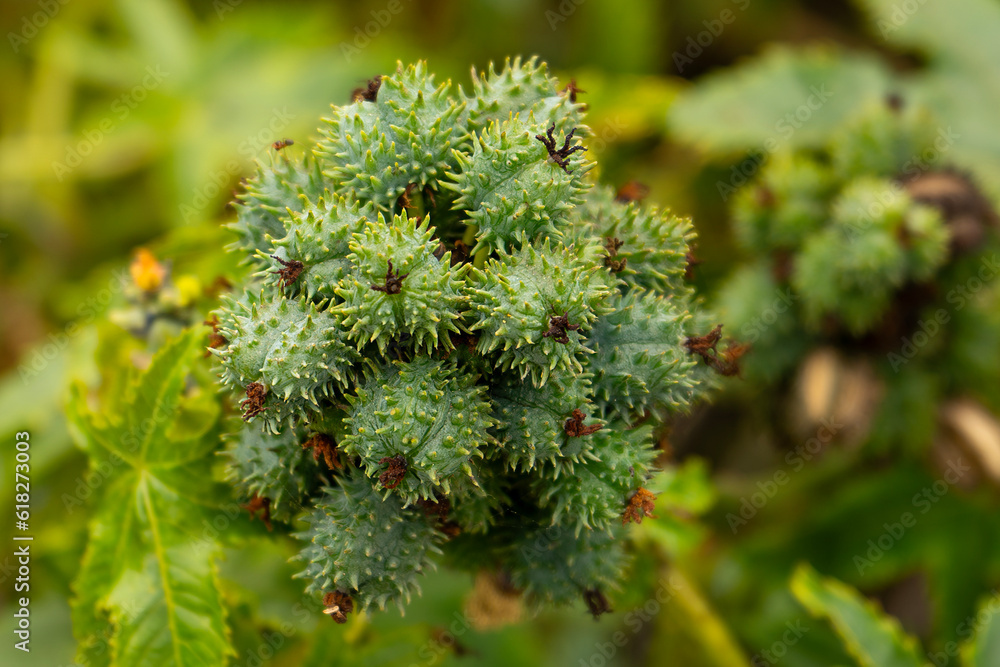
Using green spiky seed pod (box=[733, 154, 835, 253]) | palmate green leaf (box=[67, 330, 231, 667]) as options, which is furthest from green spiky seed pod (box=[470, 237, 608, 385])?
green spiky seed pod (box=[733, 154, 835, 253])

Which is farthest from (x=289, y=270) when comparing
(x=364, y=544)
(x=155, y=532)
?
(x=155, y=532)

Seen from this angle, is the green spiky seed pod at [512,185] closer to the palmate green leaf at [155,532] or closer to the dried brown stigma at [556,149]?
the dried brown stigma at [556,149]

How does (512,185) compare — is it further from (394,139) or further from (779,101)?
(779,101)

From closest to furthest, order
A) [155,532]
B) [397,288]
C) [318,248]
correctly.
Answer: [397,288] < [318,248] < [155,532]

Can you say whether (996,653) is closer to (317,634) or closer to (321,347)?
(317,634)

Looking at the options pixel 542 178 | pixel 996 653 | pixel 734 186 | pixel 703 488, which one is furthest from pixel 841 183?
pixel 542 178

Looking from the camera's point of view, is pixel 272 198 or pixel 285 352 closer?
pixel 285 352

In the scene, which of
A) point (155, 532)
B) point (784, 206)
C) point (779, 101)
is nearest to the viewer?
point (155, 532)

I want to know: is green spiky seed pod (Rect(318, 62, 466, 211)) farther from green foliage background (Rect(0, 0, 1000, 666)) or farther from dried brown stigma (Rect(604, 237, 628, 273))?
green foliage background (Rect(0, 0, 1000, 666))
